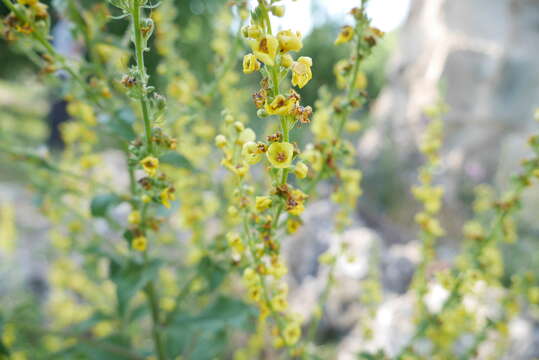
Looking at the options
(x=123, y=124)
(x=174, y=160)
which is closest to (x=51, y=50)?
(x=123, y=124)

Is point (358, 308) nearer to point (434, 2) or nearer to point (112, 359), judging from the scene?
point (112, 359)

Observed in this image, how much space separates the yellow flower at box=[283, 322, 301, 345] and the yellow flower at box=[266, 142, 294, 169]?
0.46 meters

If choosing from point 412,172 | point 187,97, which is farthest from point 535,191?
point 187,97

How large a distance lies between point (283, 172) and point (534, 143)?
73cm

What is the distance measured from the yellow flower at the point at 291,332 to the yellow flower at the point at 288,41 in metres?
0.63

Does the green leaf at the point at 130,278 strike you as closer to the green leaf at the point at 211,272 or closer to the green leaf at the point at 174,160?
the green leaf at the point at 211,272

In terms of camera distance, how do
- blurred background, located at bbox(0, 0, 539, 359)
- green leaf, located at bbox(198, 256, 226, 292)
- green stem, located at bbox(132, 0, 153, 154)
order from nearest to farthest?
green stem, located at bbox(132, 0, 153, 154)
green leaf, located at bbox(198, 256, 226, 292)
blurred background, located at bbox(0, 0, 539, 359)

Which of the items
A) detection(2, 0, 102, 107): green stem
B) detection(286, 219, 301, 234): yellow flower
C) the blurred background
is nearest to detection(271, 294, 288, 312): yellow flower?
detection(286, 219, 301, 234): yellow flower

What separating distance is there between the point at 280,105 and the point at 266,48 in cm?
9

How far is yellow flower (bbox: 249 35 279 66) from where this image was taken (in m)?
0.53

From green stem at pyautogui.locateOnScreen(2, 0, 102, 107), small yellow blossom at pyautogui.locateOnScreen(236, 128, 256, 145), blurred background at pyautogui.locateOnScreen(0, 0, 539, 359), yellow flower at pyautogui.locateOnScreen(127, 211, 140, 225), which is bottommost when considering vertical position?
yellow flower at pyautogui.locateOnScreen(127, 211, 140, 225)

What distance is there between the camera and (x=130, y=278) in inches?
43.1

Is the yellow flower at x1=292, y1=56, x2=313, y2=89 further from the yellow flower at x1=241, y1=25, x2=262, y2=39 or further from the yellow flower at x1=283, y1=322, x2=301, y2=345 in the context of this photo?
the yellow flower at x1=283, y1=322, x2=301, y2=345

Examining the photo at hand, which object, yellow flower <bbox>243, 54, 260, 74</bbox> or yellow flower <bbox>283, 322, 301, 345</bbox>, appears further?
yellow flower <bbox>283, 322, 301, 345</bbox>
